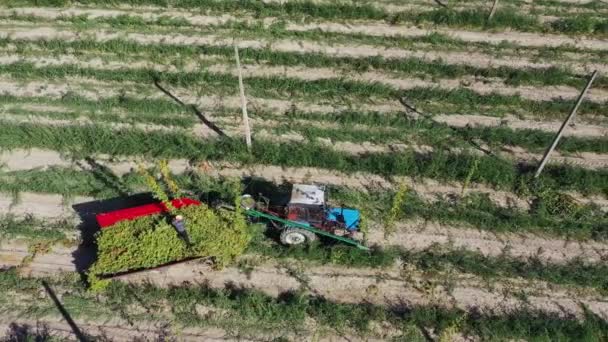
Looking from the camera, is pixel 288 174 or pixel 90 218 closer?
pixel 90 218

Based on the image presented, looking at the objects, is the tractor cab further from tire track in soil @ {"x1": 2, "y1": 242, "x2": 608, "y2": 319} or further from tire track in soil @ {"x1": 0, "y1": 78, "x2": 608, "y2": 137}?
tire track in soil @ {"x1": 0, "y1": 78, "x2": 608, "y2": 137}

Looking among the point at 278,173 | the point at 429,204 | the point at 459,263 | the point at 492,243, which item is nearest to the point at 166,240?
the point at 278,173

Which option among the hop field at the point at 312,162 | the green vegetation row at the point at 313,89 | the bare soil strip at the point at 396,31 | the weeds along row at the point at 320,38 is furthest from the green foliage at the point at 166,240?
the bare soil strip at the point at 396,31

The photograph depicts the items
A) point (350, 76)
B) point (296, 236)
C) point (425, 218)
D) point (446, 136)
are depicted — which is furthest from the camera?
point (350, 76)

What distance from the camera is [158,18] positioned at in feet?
66.6

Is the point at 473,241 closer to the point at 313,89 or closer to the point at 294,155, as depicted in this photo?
the point at 294,155

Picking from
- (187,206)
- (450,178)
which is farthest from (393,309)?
(187,206)

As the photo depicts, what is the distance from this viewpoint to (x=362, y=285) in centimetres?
1261

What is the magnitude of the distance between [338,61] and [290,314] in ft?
33.0

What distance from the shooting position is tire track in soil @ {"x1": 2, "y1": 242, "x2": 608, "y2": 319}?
12.3m

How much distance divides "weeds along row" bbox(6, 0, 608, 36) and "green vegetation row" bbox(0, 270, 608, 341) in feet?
40.6

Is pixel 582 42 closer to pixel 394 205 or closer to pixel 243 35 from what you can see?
pixel 394 205

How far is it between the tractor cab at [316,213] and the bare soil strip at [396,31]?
30.4 ft

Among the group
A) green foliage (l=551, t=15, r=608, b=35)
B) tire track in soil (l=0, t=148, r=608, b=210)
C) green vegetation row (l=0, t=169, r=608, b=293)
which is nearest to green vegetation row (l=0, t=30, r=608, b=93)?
green foliage (l=551, t=15, r=608, b=35)
